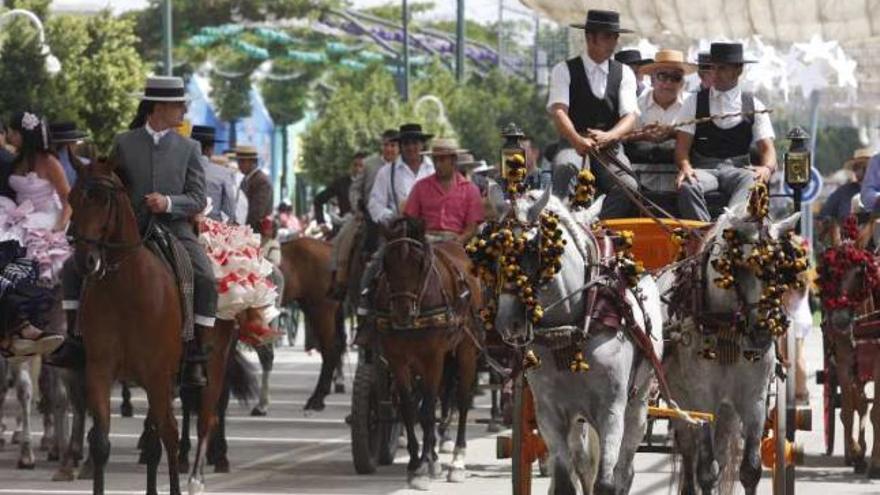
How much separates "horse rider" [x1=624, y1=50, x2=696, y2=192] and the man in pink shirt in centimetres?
459

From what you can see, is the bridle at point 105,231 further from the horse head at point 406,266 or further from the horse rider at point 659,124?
the horse head at point 406,266

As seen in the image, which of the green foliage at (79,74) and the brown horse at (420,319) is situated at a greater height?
the green foliage at (79,74)

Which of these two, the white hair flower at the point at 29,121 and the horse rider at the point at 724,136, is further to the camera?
the white hair flower at the point at 29,121

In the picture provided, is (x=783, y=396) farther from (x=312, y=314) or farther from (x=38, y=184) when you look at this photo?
(x=312, y=314)

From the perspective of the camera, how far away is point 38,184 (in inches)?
755

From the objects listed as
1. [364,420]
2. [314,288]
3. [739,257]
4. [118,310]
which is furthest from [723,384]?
[314,288]

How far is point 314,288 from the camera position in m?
27.6

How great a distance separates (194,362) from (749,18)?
47.9ft

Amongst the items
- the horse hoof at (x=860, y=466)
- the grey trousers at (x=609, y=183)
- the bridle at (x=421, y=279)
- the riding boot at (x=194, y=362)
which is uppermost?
the grey trousers at (x=609, y=183)

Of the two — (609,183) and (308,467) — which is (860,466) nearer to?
(308,467)

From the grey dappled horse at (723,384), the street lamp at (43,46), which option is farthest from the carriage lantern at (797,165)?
the street lamp at (43,46)

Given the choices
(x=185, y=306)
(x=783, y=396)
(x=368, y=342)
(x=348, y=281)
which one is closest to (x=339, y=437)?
(x=348, y=281)

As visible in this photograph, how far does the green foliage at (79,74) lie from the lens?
106 ft

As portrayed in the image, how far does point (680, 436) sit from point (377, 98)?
6090 centimetres
